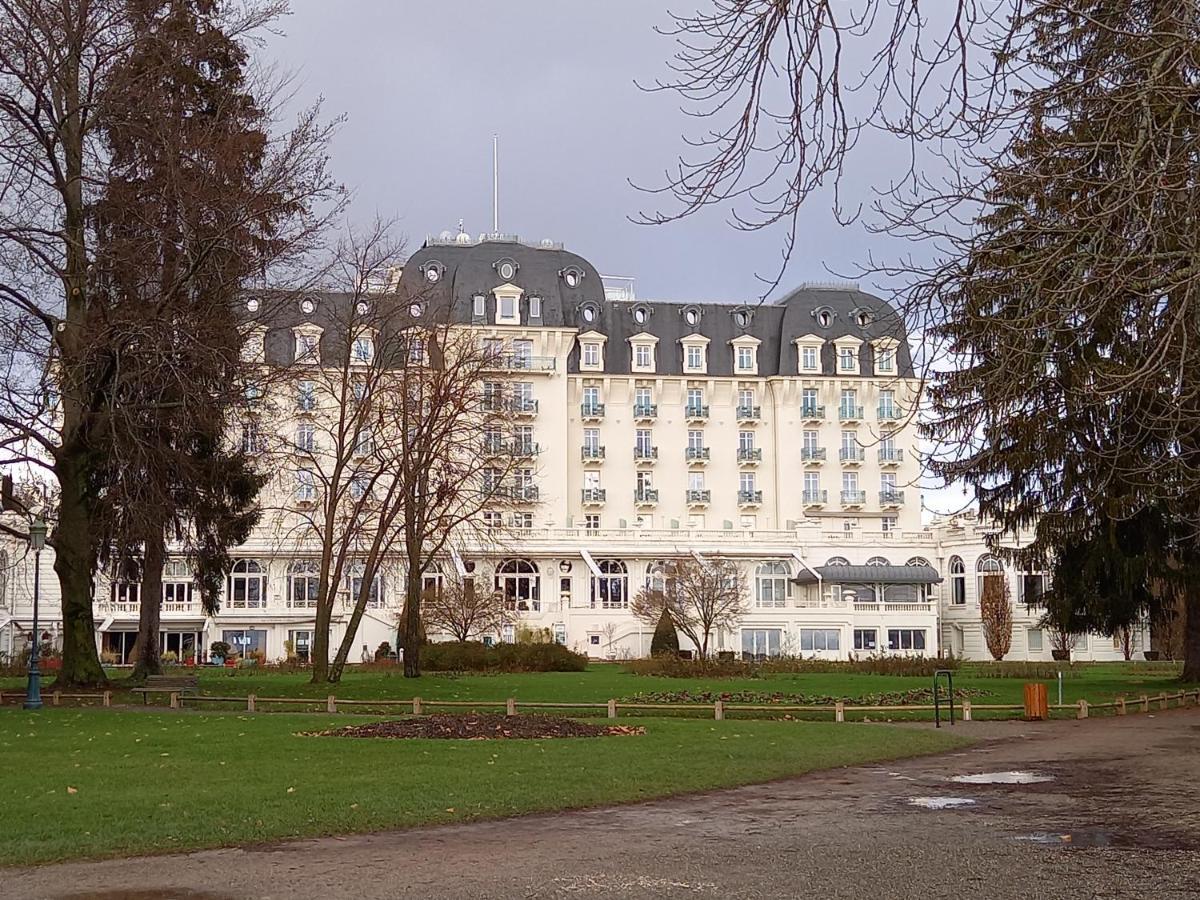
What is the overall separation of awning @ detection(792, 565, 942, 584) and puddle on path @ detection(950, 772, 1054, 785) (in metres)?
53.3

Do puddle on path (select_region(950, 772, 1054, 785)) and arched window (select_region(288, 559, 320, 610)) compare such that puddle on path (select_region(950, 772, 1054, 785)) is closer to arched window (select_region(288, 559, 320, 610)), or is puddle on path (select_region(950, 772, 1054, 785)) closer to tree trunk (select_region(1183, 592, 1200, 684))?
→ tree trunk (select_region(1183, 592, 1200, 684))

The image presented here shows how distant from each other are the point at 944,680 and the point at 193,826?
35623 mm

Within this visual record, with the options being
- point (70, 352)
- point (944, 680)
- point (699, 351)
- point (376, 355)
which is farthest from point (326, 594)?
point (699, 351)

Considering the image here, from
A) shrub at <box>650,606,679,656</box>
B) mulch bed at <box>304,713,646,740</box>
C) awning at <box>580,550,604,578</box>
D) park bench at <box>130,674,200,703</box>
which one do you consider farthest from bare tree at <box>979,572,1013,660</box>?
mulch bed at <box>304,713,646,740</box>

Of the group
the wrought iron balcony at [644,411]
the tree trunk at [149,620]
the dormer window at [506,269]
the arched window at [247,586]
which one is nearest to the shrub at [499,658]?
the tree trunk at [149,620]

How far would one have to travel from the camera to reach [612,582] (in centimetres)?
7081

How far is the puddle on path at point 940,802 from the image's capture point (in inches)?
509

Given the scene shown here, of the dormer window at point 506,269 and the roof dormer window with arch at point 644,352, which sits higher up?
the dormer window at point 506,269

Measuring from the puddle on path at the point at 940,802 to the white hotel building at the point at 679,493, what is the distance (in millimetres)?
50289

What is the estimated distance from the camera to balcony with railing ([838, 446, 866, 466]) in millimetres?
82375

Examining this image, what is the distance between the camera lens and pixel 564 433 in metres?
81.0

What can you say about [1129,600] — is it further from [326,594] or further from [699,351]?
[699,351]

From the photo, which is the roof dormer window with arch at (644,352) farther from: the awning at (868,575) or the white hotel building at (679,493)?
the awning at (868,575)

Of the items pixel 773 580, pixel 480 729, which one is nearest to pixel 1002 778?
pixel 480 729
